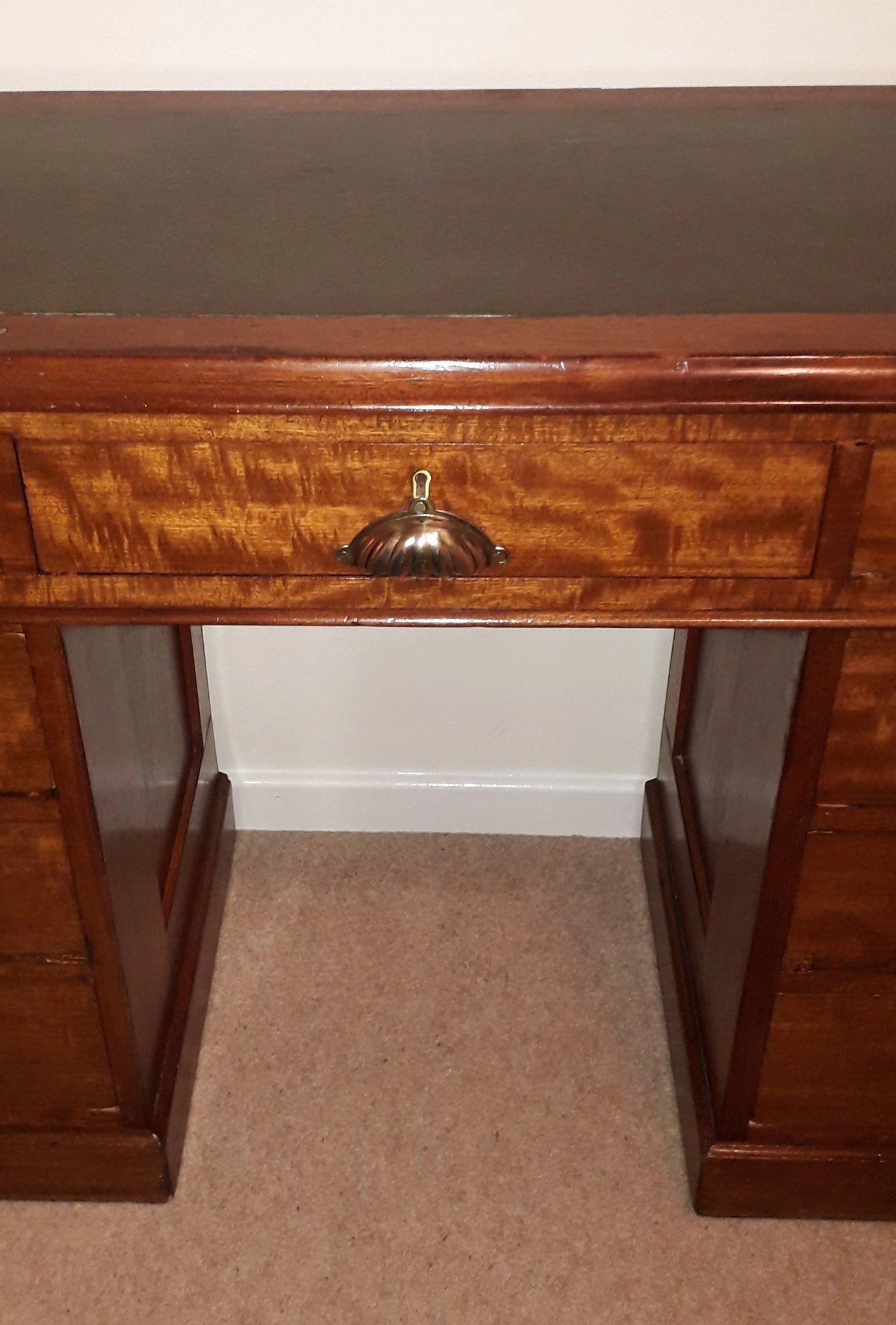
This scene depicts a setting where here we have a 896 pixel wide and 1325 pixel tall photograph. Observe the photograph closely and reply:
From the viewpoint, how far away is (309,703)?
5.33 feet

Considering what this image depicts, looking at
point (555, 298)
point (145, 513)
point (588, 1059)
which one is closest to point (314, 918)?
point (588, 1059)

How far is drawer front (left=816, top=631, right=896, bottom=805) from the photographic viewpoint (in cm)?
91

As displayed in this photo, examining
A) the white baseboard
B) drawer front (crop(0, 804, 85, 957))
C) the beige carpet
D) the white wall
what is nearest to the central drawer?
drawer front (crop(0, 804, 85, 957))

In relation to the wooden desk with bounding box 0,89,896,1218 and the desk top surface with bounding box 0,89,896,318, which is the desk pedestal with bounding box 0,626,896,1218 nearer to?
the wooden desk with bounding box 0,89,896,1218

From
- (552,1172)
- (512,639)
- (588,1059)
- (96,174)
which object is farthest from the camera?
(512,639)

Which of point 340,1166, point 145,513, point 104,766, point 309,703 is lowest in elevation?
point 340,1166

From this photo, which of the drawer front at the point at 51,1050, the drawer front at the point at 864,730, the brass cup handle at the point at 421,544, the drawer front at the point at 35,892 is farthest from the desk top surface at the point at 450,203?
the drawer front at the point at 51,1050

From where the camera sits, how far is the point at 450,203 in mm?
964

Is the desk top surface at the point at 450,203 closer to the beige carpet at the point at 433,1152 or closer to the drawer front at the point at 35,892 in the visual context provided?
the drawer front at the point at 35,892

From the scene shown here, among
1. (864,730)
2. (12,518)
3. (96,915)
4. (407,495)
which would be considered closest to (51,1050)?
(96,915)

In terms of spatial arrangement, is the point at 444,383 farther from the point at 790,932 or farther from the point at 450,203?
the point at 790,932

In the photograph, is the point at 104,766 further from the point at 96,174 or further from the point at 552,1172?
the point at 552,1172

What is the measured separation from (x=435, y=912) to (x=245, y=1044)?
1.02 feet

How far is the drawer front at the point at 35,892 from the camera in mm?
1016
